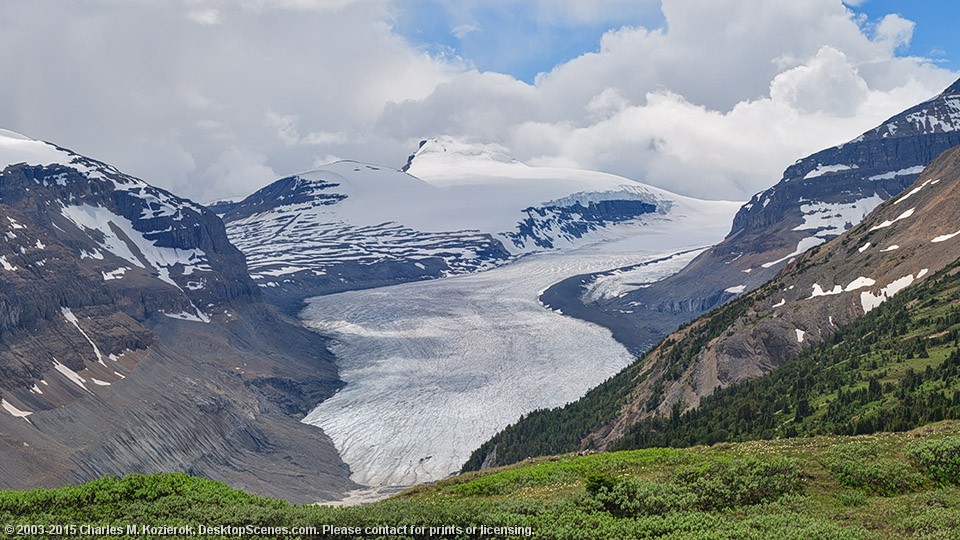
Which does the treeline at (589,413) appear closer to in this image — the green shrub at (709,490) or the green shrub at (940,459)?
the green shrub at (709,490)

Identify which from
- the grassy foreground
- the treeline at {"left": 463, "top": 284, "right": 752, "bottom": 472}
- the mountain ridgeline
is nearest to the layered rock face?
the mountain ridgeline

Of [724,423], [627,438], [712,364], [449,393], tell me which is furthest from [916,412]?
[449,393]

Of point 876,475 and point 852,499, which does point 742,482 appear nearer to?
point 852,499

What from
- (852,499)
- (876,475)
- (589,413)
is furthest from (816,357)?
(852,499)

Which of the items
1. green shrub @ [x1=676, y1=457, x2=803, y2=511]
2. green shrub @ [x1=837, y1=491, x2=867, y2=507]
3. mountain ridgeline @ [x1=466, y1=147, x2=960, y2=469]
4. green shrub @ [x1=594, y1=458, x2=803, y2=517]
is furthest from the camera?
mountain ridgeline @ [x1=466, y1=147, x2=960, y2=469]

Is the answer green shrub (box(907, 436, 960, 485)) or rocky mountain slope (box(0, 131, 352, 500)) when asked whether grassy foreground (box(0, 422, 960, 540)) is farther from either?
rocky mountain slope (box(0, 131, 352, 500))

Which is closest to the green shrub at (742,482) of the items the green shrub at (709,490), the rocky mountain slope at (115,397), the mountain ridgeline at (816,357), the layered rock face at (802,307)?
the green shrub at (709,490)
